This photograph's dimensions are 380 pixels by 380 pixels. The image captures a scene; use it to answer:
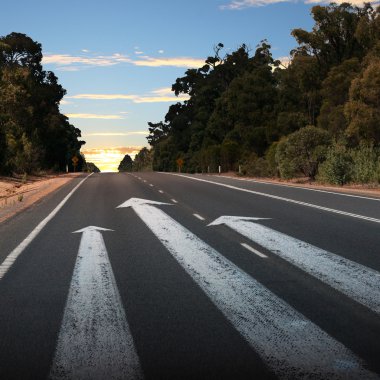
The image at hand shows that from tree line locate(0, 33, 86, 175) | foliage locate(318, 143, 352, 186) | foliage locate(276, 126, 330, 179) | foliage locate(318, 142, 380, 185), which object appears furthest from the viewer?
tree line locate(0, 33, 86, 175)

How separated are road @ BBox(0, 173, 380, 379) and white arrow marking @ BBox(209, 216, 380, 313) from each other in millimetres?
21

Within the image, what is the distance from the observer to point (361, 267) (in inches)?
342

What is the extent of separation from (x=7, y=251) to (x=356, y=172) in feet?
70.4

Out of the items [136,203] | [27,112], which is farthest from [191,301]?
[27,112]

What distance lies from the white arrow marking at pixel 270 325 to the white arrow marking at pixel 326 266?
930mm

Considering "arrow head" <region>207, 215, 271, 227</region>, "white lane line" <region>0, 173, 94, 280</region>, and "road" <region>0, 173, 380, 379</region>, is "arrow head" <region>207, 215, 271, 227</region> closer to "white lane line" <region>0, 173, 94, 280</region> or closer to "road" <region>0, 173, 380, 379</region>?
"road" <region>0, 173, 380, 379</region>

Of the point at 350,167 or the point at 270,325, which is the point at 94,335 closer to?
the point at 270,325

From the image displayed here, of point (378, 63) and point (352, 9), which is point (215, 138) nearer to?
point (352, 9)

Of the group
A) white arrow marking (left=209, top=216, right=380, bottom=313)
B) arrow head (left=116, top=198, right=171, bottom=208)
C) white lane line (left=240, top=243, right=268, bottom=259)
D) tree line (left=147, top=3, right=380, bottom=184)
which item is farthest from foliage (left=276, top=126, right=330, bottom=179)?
A: white lane line (left=240, top=243, right=268, bottom=259)

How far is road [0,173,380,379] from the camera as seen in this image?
4797mm

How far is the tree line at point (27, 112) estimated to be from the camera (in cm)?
3972

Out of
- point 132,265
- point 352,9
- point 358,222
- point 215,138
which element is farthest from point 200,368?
point 215,138

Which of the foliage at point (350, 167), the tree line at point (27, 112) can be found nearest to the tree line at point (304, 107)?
the foliage at point (350, 167)

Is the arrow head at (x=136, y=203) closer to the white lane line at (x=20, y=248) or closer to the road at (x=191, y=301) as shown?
the white lane line at (x=20, y=248)
